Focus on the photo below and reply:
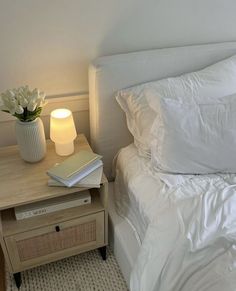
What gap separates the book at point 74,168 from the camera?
1.32 meters

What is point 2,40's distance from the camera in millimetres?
1394

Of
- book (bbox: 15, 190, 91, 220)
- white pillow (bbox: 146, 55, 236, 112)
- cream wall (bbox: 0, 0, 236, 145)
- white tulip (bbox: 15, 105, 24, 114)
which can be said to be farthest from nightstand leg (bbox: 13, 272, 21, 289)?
white pillow (bbox: 146, 55, 236, 112)

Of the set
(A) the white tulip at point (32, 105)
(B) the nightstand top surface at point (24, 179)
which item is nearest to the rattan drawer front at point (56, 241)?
(B) the nightstand top surface at point (24, 179)

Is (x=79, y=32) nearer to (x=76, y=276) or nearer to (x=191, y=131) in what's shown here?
(x=191, y=131)

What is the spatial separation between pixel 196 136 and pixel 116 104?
450 millimetres

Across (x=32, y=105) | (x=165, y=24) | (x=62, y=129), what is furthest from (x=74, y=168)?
(x=165, y=24)

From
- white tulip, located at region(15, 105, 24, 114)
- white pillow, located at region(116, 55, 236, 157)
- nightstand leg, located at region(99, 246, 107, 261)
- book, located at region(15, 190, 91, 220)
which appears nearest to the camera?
white tulip, located at region(15, 105, 24, 114)

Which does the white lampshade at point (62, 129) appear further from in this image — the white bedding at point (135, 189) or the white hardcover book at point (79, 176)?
the white bedding at point (135, 189)

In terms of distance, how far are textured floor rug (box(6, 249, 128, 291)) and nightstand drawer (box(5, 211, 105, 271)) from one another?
0.14 meters

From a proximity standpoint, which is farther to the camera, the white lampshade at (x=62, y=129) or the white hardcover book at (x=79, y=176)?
the white lampshade at (x=62, y=129)

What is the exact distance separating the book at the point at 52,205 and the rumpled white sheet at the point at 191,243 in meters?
0.37

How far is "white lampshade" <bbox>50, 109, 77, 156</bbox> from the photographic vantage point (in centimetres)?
143

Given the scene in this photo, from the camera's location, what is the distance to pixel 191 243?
1072 mm

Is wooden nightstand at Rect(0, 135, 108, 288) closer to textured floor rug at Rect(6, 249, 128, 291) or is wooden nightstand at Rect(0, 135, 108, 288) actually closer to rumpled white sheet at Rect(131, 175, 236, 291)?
textured floor rug at Rect(6, 249, 128, 291)
